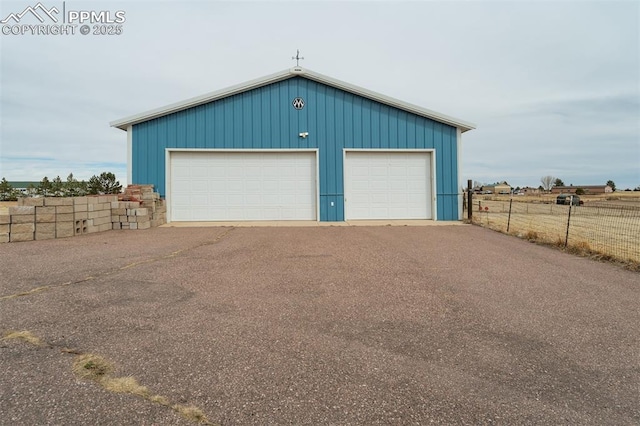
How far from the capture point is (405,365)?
2672mm

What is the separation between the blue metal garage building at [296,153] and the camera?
12.8m

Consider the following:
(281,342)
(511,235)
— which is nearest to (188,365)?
(281,342)

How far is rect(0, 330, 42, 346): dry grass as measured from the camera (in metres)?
2.97

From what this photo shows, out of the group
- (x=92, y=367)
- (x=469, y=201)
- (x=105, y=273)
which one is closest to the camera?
(x=92, y=367)

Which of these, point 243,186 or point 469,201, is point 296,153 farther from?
point 469,201

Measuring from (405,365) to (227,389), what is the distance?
1.29 metres

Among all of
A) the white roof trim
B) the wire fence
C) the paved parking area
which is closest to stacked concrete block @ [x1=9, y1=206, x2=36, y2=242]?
the paved parking area

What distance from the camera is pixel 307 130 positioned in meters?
13.0

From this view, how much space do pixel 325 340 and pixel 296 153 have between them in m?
10.6

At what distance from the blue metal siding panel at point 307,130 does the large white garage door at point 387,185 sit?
1.15ft

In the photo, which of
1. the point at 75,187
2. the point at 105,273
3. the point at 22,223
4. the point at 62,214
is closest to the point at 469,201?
the point at 105,273

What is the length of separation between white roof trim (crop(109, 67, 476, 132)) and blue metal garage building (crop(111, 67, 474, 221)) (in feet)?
0.12

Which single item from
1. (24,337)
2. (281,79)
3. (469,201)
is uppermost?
(281,79)

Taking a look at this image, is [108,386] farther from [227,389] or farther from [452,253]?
[452,253]
